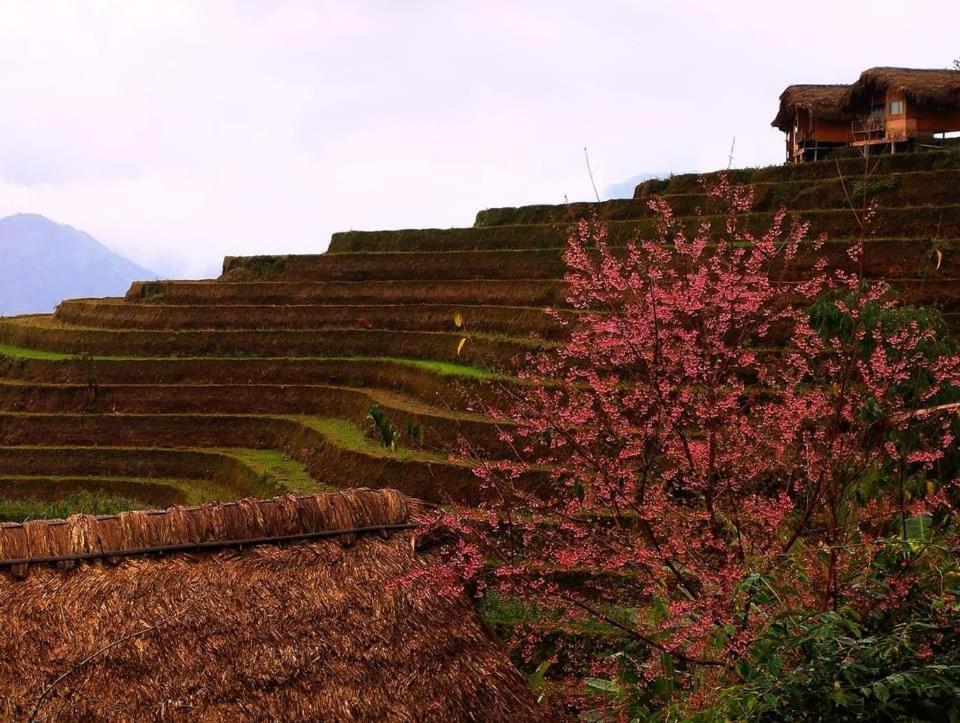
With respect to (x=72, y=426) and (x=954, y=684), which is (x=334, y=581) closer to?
(x=954, y=684)

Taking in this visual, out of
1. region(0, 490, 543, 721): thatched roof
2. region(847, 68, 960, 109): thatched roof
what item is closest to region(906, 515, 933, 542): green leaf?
region(0, 490, 543, 721): thatched roof

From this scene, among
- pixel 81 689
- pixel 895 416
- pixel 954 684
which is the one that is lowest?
pixel 81 689

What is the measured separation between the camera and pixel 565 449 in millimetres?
14984

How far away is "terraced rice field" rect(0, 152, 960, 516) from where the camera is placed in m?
19.1

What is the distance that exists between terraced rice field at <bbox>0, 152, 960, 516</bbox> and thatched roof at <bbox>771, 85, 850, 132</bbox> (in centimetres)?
483

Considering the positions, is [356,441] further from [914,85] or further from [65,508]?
[914,85]

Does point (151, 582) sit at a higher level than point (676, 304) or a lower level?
lower

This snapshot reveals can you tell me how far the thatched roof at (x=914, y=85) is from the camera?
25.2 meters

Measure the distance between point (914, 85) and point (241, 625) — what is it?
22.5 metres

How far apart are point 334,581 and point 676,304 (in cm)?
326

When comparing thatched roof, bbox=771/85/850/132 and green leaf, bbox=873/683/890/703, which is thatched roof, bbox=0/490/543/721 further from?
thatched roof, bbox=771/85/850/132

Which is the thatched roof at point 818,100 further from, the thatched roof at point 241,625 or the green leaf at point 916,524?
the thatched roof at point 241,625

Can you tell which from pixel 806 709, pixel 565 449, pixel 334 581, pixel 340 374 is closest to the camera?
pixel 806 709

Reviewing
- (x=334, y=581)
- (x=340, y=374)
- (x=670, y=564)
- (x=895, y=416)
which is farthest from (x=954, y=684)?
(x=340, y=374)
